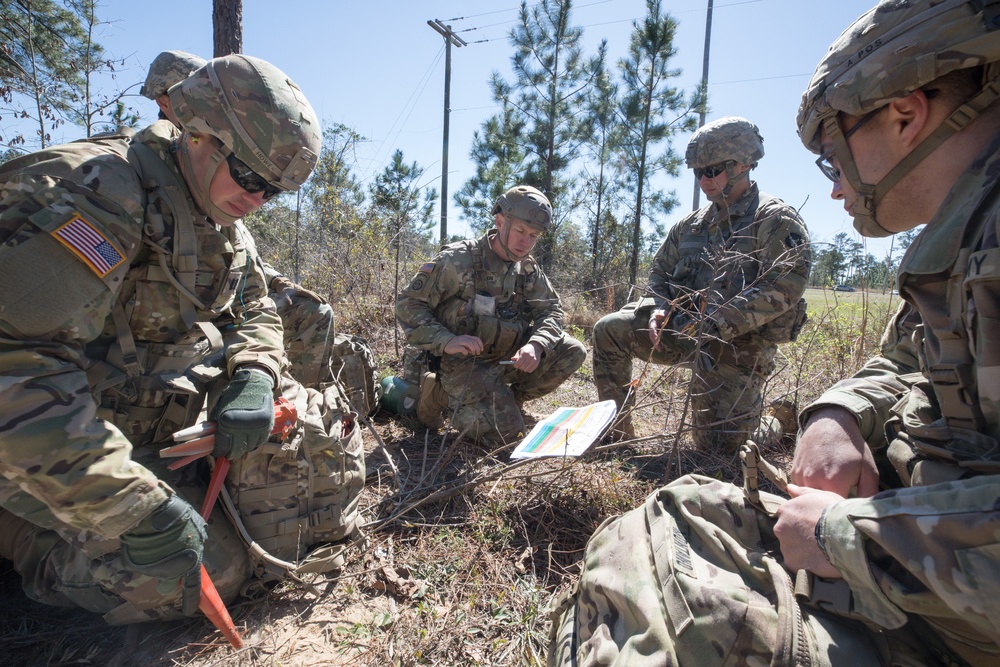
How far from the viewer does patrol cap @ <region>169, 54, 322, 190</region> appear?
204cm

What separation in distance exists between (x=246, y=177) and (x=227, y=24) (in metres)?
5.71

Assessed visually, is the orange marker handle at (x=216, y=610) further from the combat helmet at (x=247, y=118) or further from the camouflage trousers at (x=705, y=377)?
the camouflage trousers at (x=705, y=377)

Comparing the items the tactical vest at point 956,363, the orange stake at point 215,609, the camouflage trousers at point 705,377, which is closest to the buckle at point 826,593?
the tactical vest at point 956,363

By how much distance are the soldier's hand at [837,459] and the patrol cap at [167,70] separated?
4615 mm

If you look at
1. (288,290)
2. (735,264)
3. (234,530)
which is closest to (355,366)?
(288,290)

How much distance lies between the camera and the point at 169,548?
5.80ft

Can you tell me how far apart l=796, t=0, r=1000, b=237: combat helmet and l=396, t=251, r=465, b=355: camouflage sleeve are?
9.29ft

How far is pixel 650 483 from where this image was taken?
10.4 feet

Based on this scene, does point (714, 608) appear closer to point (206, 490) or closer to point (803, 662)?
point (803, 662)

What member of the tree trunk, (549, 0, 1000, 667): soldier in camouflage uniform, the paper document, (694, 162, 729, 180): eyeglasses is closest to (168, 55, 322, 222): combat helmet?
the paper document

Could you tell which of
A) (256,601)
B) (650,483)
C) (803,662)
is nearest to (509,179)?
(650,483)

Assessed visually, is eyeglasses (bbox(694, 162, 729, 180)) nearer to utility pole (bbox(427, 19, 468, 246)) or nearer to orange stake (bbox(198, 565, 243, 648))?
orange stake (bbox(198, 565, 243, 648))

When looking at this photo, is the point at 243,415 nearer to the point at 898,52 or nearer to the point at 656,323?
the point at 898,52

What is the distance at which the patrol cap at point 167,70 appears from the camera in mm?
4094
